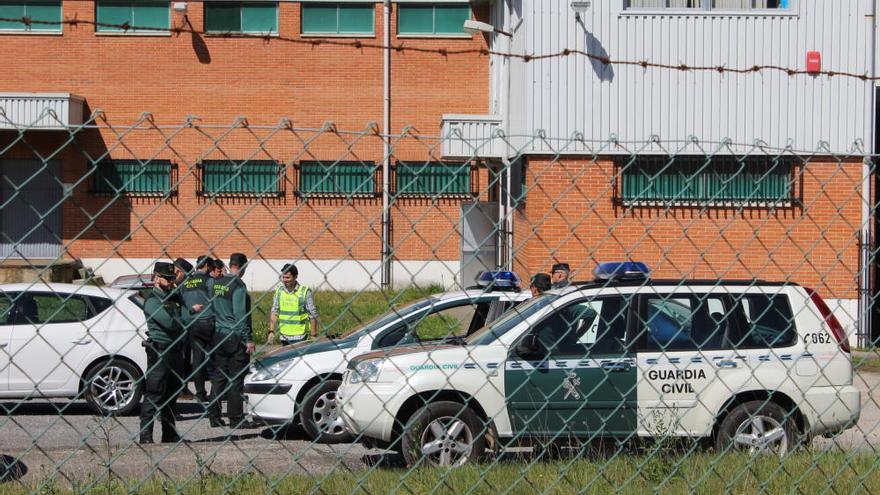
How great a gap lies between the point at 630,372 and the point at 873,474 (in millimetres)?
2522

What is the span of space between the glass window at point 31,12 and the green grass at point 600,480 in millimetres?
24997

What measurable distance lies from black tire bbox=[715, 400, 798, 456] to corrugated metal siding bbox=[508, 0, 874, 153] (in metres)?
12.8

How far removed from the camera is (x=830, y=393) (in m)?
8.76

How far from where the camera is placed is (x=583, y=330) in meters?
7.70

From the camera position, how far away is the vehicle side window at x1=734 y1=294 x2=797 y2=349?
8.14 metres

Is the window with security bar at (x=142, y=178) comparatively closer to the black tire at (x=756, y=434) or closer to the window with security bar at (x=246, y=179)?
the window with security bar at (x=246, y=179)

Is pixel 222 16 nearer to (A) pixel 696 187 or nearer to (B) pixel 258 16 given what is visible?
(B) pixel 258 16

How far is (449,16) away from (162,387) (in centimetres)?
2329

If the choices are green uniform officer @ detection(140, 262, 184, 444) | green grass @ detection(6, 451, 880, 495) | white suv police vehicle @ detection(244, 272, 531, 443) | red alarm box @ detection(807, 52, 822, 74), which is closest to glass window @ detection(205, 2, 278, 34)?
red alarm box @ detection(807, 52, 822, 74)

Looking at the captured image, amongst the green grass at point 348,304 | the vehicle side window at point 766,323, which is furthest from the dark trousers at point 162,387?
the vehicle side window at point 766,323

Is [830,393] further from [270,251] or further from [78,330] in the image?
[78,330]

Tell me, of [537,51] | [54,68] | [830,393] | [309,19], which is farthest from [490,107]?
[830,393]

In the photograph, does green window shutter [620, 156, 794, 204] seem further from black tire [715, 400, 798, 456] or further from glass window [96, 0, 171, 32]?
glass window [96, 0, 171, 32]

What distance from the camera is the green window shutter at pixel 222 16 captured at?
28094 millimetres
